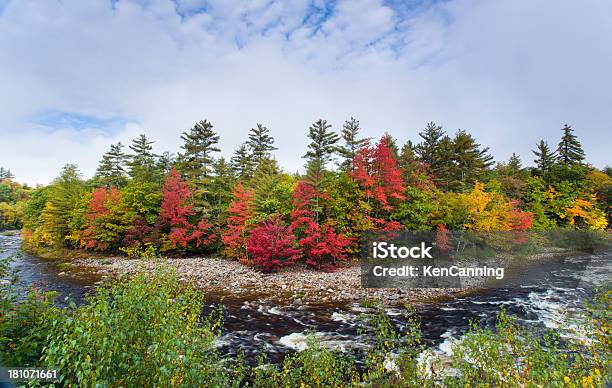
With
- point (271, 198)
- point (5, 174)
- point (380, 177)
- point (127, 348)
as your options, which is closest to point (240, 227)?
point (271, 198)

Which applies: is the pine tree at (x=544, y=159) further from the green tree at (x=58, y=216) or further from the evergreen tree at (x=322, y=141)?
the green tree at (x=58, y=216)

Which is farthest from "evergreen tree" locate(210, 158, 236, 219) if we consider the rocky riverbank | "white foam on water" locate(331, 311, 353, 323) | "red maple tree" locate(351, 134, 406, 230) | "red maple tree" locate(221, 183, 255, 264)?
"white foam on water" locate(331, 311, 353, 323)

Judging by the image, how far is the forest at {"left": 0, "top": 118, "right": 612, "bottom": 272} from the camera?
A: 2100 cm

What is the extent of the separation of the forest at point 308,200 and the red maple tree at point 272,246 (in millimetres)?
92

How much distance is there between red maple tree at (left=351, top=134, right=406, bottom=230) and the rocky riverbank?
4.46 metres

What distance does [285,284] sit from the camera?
55.8ft

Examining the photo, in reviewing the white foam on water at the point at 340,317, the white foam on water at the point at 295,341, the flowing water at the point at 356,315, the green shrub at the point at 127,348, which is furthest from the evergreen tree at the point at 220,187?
the green shrub at the point at 127,348

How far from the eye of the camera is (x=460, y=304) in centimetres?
1345

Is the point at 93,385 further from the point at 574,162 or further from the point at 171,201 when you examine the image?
the point at 574,162

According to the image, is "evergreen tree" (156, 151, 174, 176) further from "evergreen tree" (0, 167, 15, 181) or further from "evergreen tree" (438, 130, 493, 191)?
"evergreen tree" (0, 167, 15, 181)

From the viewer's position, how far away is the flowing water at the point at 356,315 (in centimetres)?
949

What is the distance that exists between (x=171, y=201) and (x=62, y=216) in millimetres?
14092

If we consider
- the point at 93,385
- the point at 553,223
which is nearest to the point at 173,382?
the point at 93,385

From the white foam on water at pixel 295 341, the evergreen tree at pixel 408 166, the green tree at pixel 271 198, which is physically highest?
the evergreen tree at pixel 408 166
